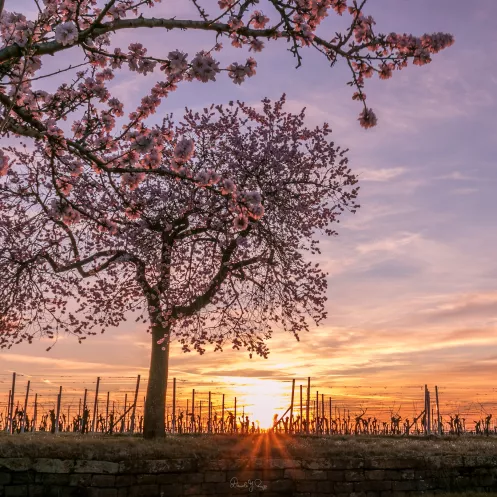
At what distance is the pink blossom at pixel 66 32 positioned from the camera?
831 cm

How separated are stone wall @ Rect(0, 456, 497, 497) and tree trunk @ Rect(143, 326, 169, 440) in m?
4.86

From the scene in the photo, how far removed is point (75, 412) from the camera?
105 feet

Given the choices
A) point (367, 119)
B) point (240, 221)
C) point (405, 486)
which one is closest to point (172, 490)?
point (405, 486)

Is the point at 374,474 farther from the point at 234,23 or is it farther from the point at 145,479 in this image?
the point at 234,23

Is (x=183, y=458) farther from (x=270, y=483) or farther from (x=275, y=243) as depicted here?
(x=275, y=243)

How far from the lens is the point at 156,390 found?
17.7 m

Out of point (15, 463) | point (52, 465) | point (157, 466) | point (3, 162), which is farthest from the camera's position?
point (157, 466)

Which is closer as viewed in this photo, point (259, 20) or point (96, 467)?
point (259, 20)

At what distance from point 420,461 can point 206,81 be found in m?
10.3

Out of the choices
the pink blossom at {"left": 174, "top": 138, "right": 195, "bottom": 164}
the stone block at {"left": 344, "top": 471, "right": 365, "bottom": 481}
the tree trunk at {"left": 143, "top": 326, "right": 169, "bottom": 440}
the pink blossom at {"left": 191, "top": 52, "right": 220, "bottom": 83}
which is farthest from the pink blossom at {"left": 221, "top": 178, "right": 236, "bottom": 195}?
the tree trunk at {"left": 143, "top": 326, "right": 169, "bottom": 440}

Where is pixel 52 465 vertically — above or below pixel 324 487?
above

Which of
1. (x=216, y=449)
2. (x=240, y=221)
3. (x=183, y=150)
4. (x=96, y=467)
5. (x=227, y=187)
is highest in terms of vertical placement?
(x=183, y=150)

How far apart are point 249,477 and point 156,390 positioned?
5.48 meters

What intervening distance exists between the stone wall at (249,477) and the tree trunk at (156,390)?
486 centimetres
